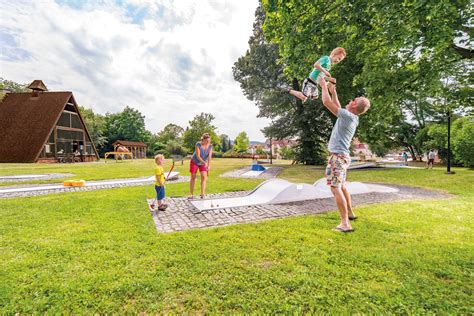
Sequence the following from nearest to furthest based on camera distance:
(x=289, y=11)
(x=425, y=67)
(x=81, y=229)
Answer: (x=81, y=229), (x=289, y=11), (x=425, y=67)

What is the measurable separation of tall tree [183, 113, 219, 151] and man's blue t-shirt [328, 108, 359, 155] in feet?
145

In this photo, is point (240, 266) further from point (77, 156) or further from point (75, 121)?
point (75, 121)

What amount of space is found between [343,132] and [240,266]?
2792 mm

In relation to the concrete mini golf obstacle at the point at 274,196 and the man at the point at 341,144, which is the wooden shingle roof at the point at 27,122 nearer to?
the concrete mini golf obstacle at the point at 274,196

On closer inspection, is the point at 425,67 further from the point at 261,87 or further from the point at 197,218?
the point at 261,87

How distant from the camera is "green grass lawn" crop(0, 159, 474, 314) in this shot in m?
2.25

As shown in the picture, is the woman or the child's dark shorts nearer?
the child's dark shorts

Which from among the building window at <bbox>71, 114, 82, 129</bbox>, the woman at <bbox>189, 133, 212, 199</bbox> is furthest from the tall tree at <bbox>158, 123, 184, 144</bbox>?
the woman at <bbox>189, 133, 212, 199</bbox>

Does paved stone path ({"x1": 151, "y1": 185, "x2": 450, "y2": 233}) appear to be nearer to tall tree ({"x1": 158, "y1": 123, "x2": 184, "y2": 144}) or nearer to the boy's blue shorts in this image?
the boy's blue shorts

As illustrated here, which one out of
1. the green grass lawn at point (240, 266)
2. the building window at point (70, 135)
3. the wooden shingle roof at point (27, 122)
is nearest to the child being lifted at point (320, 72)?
the green grass lawn at point (240, 266)

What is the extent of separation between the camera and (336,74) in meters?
15.7

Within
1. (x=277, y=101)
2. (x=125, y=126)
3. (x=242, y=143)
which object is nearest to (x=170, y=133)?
(x=125, y=126)

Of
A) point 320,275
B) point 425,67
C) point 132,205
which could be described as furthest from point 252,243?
point 425,67

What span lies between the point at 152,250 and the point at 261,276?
1.66m
